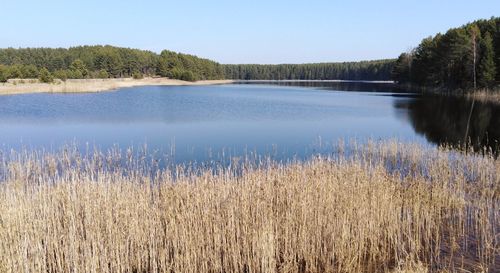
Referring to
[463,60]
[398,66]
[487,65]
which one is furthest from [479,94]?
[398,66]

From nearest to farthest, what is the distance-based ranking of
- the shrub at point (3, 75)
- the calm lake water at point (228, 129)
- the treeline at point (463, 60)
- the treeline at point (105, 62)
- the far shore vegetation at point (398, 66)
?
the calm lake water at point (228, 129) → the treeline at point (463, 60) → the far shore vegetation at point (398, 66) → the shrub at point (3, 75) → the treeline at point (105, 62)

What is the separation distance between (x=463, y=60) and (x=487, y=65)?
7.85 metres

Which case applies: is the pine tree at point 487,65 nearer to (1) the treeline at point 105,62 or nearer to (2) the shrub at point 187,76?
(1) the treeline at point 105,62

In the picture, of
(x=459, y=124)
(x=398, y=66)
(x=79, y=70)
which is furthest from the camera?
(x=79, y=70)

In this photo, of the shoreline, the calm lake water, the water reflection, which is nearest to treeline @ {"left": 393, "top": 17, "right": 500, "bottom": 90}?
the shoreline

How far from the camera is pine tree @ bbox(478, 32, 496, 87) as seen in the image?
152 feet

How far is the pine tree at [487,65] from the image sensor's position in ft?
152

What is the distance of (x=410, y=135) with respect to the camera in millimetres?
24094

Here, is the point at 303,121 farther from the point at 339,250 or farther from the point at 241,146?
the point at 339,250

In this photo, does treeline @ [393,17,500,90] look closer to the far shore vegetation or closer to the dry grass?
the far shore vegetation

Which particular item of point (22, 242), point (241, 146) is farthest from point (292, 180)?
point (241, 146)

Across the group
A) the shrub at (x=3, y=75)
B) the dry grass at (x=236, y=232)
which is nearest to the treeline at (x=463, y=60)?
the dry grass at (x=236, y=232)

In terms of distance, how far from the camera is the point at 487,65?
153 ft

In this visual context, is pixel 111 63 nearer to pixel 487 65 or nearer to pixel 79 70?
pixel 79 70
